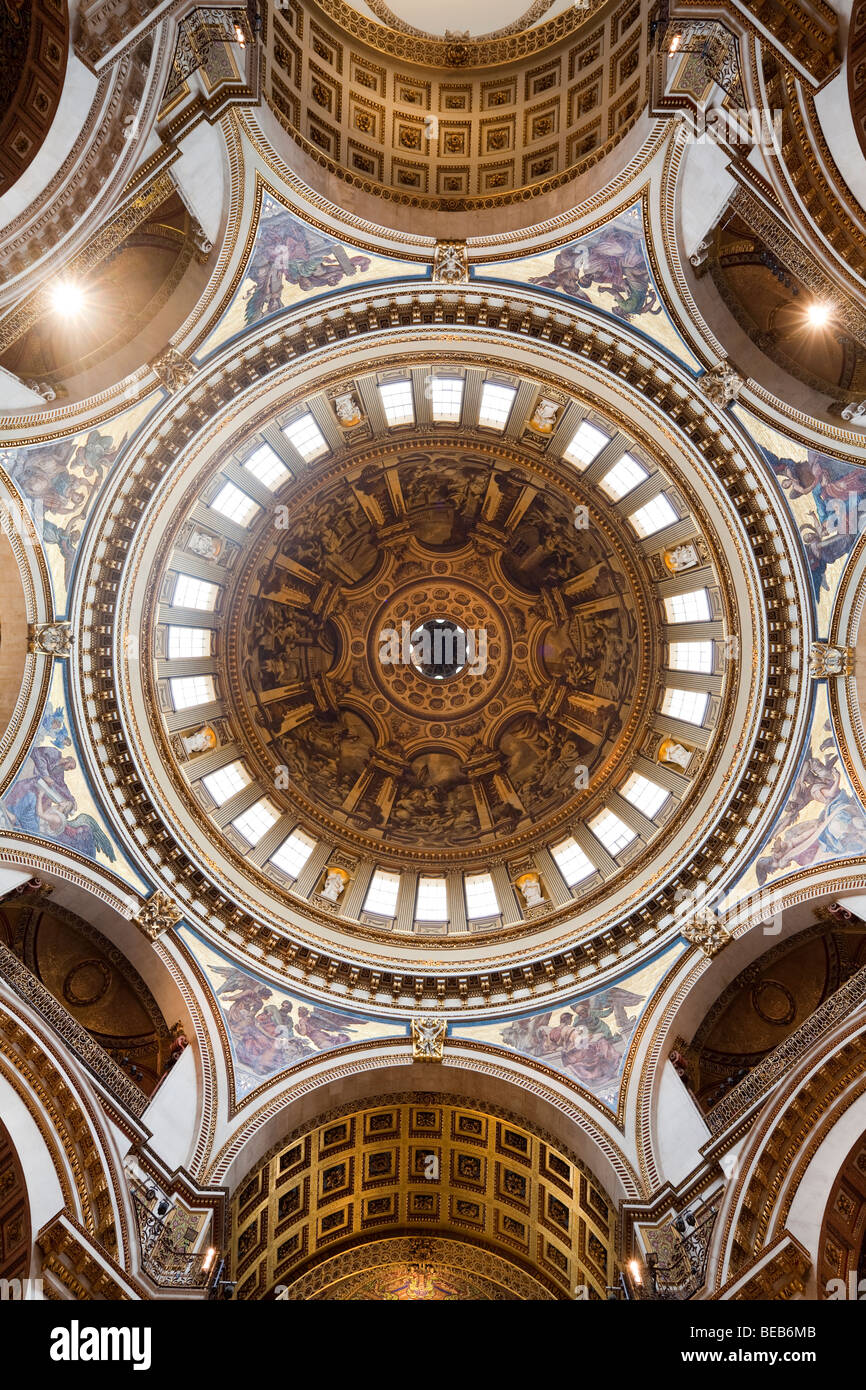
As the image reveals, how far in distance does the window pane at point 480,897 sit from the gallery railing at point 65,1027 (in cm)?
1124

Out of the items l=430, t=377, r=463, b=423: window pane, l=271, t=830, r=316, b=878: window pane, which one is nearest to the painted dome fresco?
l=430, t=377, r=463, b=423: window pane

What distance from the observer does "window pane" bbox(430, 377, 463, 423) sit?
26.3 metres

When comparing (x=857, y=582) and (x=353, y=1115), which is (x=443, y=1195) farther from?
(x=857, y=582)

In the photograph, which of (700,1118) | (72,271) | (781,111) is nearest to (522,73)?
(781,111)

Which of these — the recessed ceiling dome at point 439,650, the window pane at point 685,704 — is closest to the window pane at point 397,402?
the recessed ceiling dome at point 439,650

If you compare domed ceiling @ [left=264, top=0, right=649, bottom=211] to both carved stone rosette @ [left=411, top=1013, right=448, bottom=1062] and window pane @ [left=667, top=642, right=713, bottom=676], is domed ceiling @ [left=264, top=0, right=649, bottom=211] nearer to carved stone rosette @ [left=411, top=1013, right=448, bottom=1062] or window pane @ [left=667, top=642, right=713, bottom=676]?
window pane @ [left=667, top=642, right=713, bottom=676]

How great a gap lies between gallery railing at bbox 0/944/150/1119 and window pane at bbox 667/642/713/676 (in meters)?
18.2

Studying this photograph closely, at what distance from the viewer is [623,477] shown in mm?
26922

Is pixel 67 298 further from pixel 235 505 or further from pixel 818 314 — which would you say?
pixel 818 314

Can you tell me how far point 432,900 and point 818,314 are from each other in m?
19.1

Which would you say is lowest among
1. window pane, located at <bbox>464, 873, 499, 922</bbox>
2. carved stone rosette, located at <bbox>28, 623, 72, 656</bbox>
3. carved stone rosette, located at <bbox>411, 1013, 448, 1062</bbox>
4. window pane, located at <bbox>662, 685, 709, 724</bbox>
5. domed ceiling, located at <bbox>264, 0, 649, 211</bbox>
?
carved stone rosette, located at <bbox>411, 1013, 448, 1062</bbox>

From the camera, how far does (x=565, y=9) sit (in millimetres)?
22375

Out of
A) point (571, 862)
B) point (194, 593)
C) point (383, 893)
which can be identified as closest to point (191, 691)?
point (194, 593)

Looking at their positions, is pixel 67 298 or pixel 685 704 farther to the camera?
pixel 685 704
